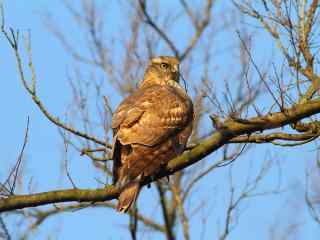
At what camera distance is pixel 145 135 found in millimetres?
6523

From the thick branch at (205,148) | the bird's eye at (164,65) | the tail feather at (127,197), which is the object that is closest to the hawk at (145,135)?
the tail feather at (127,197)

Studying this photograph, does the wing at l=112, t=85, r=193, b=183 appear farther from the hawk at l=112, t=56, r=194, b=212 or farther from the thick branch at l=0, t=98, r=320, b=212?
the thick branch at l=0, t=98, r=320, b=212

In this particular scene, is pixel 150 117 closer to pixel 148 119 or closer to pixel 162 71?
pixel 148 119

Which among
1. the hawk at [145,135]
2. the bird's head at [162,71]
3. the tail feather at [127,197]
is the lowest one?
the tail feather at [127,197]

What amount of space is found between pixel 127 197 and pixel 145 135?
28.2 inches

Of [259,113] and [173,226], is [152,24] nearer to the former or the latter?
[173,226]

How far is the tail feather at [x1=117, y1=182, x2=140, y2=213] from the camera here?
598 cm

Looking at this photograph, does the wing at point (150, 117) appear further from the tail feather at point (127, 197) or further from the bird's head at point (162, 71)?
the bird's head at point (162, 71)

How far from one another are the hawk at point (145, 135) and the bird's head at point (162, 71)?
49.9 inches

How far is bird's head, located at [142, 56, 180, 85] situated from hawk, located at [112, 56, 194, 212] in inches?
49.9

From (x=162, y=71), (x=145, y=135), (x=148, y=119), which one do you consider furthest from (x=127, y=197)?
(x=162, y=71)

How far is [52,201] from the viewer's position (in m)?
5.57

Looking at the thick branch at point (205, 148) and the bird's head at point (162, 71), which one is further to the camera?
the bird's head at point (162, 71)

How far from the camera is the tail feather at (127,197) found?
598 centimetres
